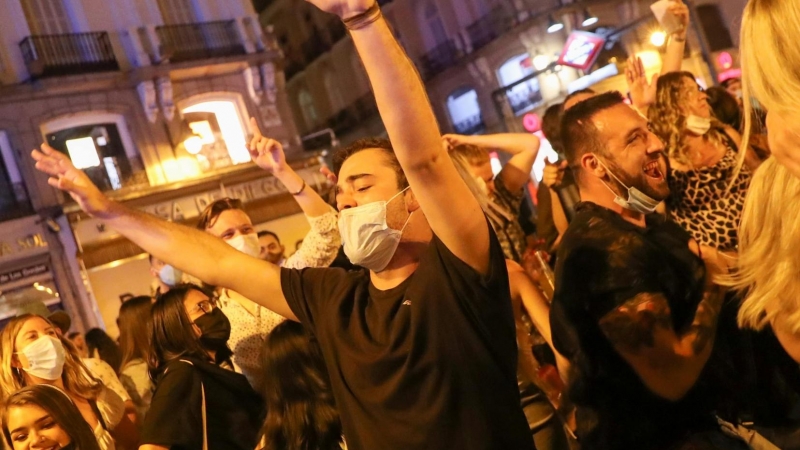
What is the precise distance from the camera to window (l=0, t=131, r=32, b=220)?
1708 cm

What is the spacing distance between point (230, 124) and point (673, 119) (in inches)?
685

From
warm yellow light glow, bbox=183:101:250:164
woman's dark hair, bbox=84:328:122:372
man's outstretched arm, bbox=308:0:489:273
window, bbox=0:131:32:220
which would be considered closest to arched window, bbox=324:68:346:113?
warm yellow light glow, bbox=183:101:250:164

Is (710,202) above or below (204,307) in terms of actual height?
below

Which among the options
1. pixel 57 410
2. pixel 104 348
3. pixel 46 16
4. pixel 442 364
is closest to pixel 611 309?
pixel 442 364

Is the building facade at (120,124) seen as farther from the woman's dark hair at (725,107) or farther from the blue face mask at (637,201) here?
the blue face mask at (637,201)

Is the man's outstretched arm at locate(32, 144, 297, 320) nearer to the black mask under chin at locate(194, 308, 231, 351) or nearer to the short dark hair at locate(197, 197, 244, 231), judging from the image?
the black mask under chin at locate(194, 308, 231, 351)

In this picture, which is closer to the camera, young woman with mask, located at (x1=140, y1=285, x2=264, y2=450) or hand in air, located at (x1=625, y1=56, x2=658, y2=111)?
young woman with mask, located at (x1=140, y1=285, x2=264, y2=450)

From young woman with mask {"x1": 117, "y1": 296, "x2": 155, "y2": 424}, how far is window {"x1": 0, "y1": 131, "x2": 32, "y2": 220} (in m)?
13.2

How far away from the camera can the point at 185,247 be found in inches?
117

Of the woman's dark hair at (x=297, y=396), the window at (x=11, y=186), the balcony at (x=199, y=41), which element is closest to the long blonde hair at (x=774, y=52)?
the woman's dark hair at (x=297, y=396)

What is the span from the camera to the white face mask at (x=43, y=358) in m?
4.18

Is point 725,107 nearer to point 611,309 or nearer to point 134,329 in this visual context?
point 611,309

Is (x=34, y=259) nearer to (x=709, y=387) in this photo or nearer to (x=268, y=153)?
(x=268, y=153)

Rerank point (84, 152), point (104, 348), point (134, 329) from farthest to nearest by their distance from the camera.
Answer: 1. point (84, 152)
2. point (104, 348)
3. point (134, 329)
